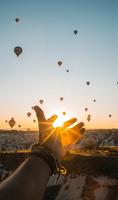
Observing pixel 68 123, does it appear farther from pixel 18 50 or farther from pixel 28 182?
pixel 18 50

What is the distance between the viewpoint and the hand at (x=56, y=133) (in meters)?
3.17

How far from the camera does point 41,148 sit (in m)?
3.02

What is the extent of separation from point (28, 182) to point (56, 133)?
72cm

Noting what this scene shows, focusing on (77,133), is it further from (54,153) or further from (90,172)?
(90,172)

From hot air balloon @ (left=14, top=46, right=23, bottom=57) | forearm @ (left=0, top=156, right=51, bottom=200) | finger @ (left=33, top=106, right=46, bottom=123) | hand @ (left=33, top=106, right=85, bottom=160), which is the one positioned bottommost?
forearm @ (left=0, top=156, right=51, bottom=200)

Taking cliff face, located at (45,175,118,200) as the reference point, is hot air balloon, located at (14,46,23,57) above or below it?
above

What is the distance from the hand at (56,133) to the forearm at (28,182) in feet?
1.02

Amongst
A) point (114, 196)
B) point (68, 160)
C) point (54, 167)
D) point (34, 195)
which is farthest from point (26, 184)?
point (68, 160)

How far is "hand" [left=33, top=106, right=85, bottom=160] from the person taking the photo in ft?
10.4

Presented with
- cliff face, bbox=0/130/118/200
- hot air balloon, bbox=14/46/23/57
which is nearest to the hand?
cliff face, bbox=0/130/118/200

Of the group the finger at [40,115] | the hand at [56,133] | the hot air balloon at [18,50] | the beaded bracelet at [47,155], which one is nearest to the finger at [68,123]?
the hand at [56,133]

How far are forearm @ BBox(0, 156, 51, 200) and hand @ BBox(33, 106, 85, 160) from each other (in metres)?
0.31

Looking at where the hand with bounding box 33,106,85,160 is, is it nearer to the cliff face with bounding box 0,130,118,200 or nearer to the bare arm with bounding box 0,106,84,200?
the bare arm with bounding box 0,106,84,200

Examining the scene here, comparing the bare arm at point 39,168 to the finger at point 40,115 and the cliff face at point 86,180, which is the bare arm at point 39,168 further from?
the cliff face at point 86,180
